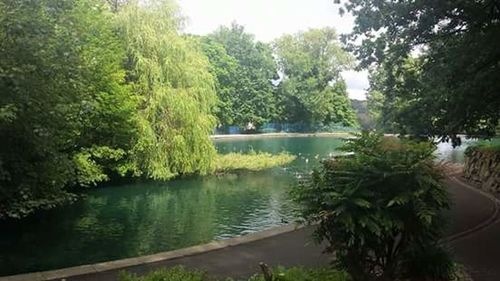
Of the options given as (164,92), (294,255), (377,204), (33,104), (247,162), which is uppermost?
(164,92)

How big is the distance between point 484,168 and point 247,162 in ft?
41.1

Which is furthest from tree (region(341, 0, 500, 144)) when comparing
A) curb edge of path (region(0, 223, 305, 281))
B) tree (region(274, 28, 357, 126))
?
tree (region(274, 28, 357, 126))

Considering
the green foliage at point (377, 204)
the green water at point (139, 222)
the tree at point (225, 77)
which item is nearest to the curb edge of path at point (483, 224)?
the green foliage at point (377, 204)

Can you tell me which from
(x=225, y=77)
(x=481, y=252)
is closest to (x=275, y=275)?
(x=481, y=252)

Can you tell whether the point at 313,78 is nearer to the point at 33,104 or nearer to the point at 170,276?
the point at 33,104

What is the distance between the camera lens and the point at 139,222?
14031 millimetres

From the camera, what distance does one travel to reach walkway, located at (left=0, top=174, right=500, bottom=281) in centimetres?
710

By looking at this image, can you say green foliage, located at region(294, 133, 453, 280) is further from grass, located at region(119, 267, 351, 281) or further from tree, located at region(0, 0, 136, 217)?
tree, located at region(0, 0, 136, 217)

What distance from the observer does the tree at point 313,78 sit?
65.6m

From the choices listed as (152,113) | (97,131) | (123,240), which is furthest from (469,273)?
(152,113)

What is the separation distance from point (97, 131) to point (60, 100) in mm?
10995

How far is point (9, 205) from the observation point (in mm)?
6438

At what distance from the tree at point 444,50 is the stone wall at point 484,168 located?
3357 mm

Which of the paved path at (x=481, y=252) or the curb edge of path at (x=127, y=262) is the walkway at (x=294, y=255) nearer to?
the paved path at (x=481, y=252)
